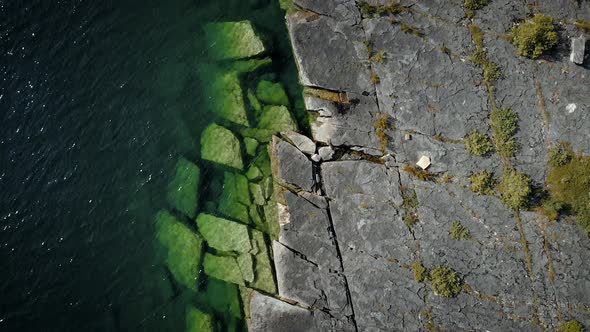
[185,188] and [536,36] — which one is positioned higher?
[536,36]

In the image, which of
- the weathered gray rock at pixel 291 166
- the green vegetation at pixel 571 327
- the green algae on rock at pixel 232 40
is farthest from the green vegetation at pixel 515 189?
the green algae on rock at pixel 232 40

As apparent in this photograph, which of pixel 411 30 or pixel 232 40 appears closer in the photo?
pixel 411 30

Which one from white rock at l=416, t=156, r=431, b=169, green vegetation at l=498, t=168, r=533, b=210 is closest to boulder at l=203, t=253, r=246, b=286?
white rock at l=416, t=156, r=431, b=169

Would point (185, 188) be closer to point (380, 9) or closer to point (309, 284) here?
point (309, 284)

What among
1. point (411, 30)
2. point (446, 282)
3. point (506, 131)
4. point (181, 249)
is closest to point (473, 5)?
point (411, 30)

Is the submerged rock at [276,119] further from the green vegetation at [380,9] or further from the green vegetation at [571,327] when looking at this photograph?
the green vegetation at [571,327]

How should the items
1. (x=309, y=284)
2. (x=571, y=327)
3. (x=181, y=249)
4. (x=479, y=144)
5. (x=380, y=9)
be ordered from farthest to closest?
(x=181, y=249), (x=380, y=9), (x=309, y=284), (x=479, y=144), (x=571, y=327)

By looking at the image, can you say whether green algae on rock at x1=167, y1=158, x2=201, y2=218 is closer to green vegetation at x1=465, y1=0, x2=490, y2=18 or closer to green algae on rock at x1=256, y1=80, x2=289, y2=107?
green algae on rock at x1=256, y1=80, x2=289, y2=107
